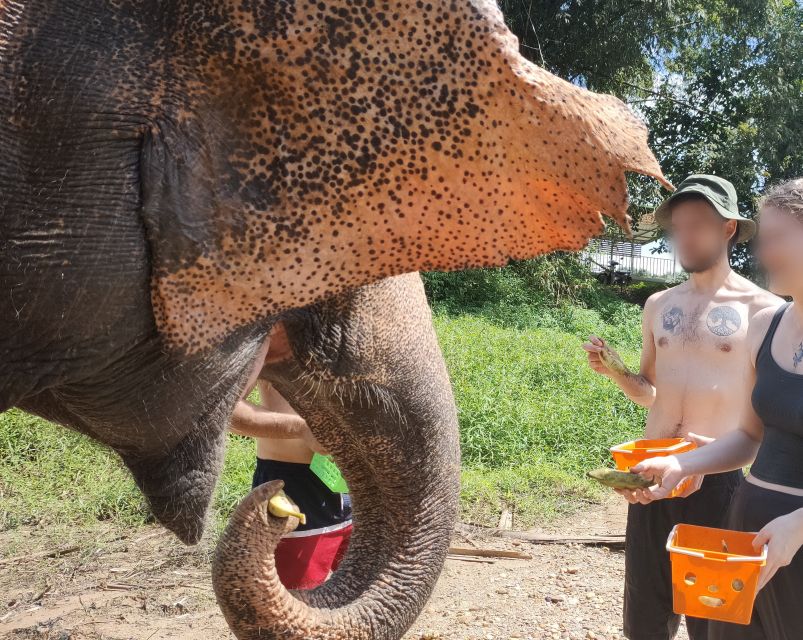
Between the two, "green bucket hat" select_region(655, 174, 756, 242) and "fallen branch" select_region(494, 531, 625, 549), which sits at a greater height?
"green bucket hat" select_region(655, 174, 756, 242)

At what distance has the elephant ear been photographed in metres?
0.87

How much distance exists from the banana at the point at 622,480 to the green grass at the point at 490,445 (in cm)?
142

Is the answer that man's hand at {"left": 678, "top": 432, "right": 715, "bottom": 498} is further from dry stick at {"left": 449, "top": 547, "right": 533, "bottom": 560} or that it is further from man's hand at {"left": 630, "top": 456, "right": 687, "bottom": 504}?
dry stick at {"left": 449, "top": 547, "right": 533, "bottom": 560}

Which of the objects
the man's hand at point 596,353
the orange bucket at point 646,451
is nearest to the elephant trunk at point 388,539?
the orange bucket at point 646,451

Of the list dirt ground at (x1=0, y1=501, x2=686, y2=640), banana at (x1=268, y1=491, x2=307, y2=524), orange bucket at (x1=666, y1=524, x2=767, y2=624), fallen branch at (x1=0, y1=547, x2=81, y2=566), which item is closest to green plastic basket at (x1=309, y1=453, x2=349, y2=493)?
banana at (x1=268, y1=491, x2=307, y2=524)

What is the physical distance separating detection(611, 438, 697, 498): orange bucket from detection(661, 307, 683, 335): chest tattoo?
548 mm

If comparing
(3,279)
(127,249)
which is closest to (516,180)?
(127,249)

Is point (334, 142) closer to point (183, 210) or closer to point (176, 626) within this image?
point (183, 210)

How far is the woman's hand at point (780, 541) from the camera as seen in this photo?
2.04 m

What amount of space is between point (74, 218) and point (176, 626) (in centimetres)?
344

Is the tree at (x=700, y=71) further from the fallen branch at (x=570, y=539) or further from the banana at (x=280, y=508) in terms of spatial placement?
the banana at (x=280, y=508)

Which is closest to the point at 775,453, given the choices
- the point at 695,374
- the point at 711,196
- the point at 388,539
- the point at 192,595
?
the point at 695,374

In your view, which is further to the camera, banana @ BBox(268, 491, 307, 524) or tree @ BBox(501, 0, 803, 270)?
tree @ BBox(501, 0, 803, 270)

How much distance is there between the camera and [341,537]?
3.20 meters
